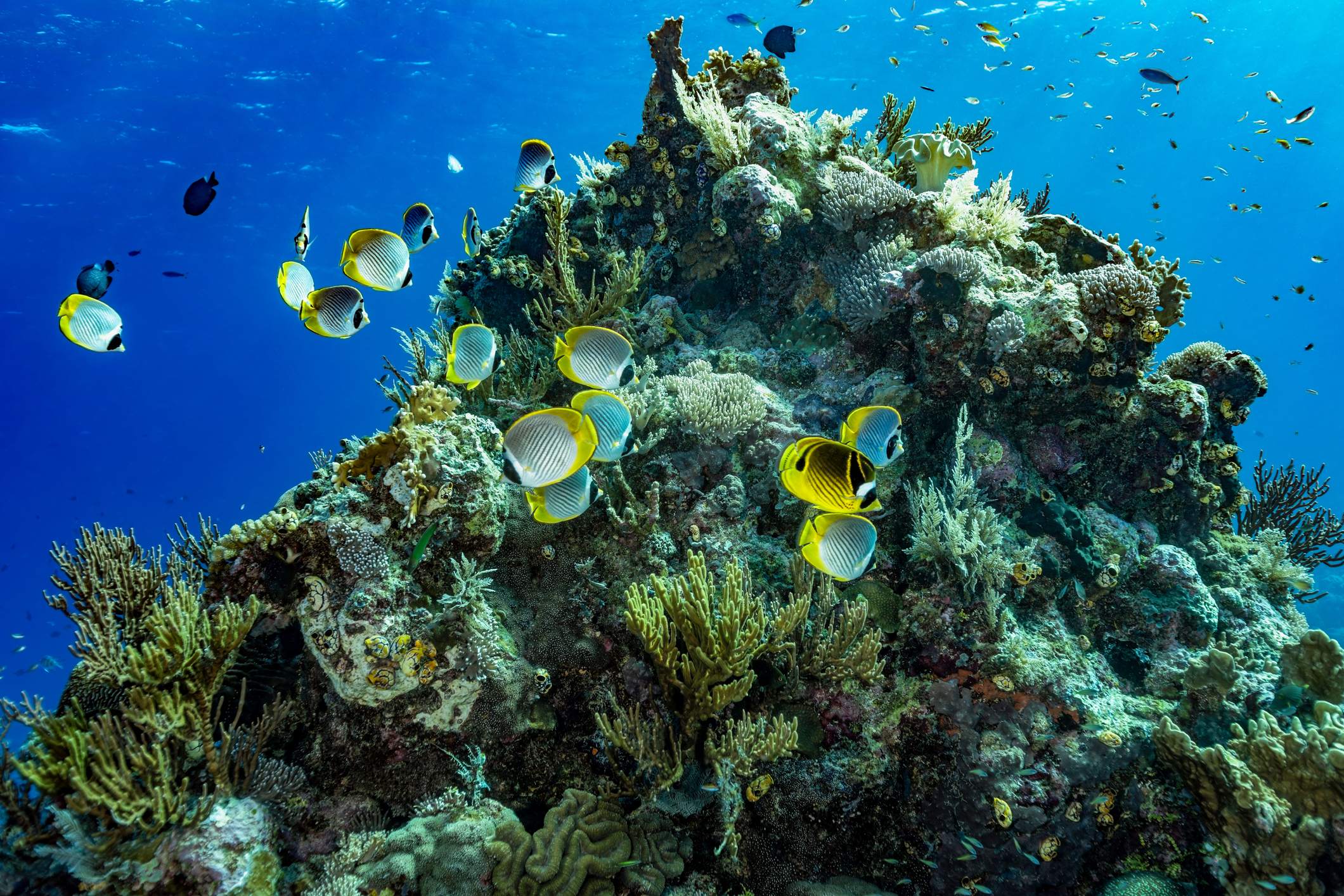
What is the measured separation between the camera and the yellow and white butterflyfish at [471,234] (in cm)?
640

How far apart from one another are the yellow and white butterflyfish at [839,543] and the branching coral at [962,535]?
59.7 inches

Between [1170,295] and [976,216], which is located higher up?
[976,216]

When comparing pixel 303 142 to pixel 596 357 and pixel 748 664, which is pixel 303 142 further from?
pixel 748 664

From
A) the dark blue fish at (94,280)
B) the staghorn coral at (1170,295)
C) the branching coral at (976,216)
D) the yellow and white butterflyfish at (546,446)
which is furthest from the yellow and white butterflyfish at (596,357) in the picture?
the dark blue fish at (94,280)

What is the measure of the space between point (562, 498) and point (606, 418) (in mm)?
534

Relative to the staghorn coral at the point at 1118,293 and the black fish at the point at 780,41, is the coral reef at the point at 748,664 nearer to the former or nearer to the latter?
the staghorn coral at the point at 1118,293

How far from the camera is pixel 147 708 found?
3.21m

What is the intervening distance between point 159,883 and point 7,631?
75.9 m

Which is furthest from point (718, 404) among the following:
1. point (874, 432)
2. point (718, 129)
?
point (718, 129)

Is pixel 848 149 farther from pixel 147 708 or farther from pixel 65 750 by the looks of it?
pixel 65 750

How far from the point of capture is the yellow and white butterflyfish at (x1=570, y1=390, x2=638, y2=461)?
9.95 ft

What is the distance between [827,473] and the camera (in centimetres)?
251

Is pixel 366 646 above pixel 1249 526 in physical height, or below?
below

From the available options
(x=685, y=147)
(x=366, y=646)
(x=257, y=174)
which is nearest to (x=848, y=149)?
(x=685, y=147)
